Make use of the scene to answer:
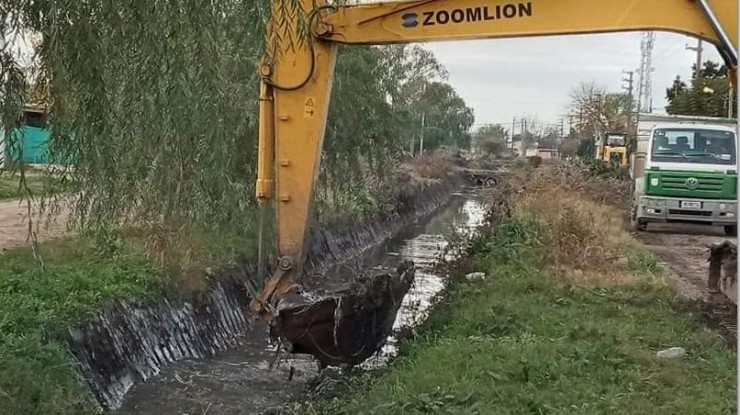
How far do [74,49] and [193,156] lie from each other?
7.83 ft

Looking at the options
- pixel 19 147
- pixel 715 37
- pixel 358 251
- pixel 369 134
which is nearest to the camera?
pixel 19 147

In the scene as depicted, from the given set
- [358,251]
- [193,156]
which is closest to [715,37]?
[193,156]

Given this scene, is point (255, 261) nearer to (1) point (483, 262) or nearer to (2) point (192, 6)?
(1) point (483, 262)

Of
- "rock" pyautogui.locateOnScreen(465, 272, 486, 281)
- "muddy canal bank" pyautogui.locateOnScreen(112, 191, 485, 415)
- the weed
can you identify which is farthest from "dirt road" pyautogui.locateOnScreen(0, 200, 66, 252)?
the weed

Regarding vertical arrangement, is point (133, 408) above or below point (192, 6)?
below

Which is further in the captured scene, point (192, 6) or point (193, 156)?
point (193, 156)

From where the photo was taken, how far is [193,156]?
6.07 m

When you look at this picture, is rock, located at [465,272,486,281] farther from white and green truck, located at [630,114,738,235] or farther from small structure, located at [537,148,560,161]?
small structure, located at [537,148,560,161]

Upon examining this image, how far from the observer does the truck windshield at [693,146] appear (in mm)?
15891

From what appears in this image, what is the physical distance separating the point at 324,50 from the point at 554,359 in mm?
3327

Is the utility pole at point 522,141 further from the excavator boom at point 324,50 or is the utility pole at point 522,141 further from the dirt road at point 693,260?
the excavator boom at point 324,50

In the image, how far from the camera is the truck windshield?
52.1 feet

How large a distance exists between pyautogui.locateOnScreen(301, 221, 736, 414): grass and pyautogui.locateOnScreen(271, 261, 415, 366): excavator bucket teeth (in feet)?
1.18

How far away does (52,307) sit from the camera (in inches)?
305
